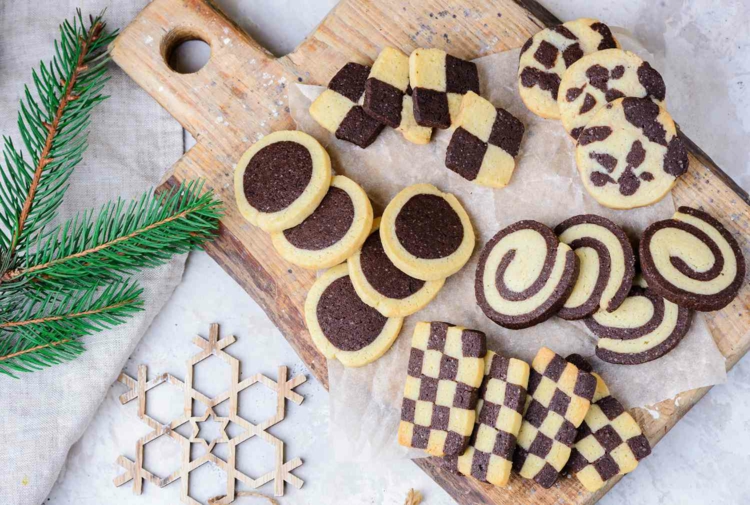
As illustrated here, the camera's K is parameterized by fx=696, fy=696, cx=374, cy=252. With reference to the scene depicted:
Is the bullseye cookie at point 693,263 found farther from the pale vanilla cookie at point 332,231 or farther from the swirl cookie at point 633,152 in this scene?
the pale vanilla cookie at point 332,231

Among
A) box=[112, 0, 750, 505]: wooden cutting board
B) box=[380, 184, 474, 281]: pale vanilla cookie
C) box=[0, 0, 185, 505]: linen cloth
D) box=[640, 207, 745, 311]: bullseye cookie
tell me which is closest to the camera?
box=[640, 207, 745, 311]: bullseye cookie

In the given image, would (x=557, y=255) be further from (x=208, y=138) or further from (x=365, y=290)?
(x=208, y=138)

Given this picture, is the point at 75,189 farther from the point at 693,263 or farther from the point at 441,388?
the point at 693,263

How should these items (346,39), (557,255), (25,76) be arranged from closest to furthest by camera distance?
(557,255) < (346,39) < (25,76)

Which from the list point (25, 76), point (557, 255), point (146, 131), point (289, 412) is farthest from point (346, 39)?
point (289, 412)

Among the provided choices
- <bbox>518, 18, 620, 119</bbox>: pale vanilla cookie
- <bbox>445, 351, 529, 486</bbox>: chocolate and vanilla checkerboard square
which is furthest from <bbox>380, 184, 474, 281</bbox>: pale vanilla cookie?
<bbox>518, 18, 620, 119</bbox>: pale vanilla cookie

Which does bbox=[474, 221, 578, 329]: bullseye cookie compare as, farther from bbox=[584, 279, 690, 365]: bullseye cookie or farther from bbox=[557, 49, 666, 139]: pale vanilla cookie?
bbox=[557, 49, 666, 139]: pale vanilla cookie
